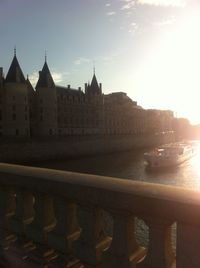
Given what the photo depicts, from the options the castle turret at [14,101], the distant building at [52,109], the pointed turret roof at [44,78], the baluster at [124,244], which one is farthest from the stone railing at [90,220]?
the pointed turret roof at [44,78]

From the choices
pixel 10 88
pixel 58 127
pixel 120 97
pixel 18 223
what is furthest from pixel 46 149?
pixel 120 97

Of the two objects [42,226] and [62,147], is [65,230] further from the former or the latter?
[62,147]

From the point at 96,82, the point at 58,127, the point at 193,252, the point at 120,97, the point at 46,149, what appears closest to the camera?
the point at 193,252

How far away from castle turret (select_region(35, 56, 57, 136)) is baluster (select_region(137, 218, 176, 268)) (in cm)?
5386

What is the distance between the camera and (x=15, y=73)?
48844 mm

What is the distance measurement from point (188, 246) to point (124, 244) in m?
0.44

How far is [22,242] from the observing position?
2.79 m

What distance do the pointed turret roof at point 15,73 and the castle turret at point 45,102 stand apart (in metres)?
5.07

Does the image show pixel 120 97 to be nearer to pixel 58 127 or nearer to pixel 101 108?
pixel 101 108

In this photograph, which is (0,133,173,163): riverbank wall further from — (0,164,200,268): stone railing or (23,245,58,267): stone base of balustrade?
(23,245,58,267): stone base of balustrade

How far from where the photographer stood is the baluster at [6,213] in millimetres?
2908

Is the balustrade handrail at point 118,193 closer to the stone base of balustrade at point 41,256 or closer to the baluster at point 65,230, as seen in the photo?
the baluster at point 65,230

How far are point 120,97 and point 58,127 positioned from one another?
124 feet

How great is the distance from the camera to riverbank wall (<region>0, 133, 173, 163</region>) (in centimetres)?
3853
